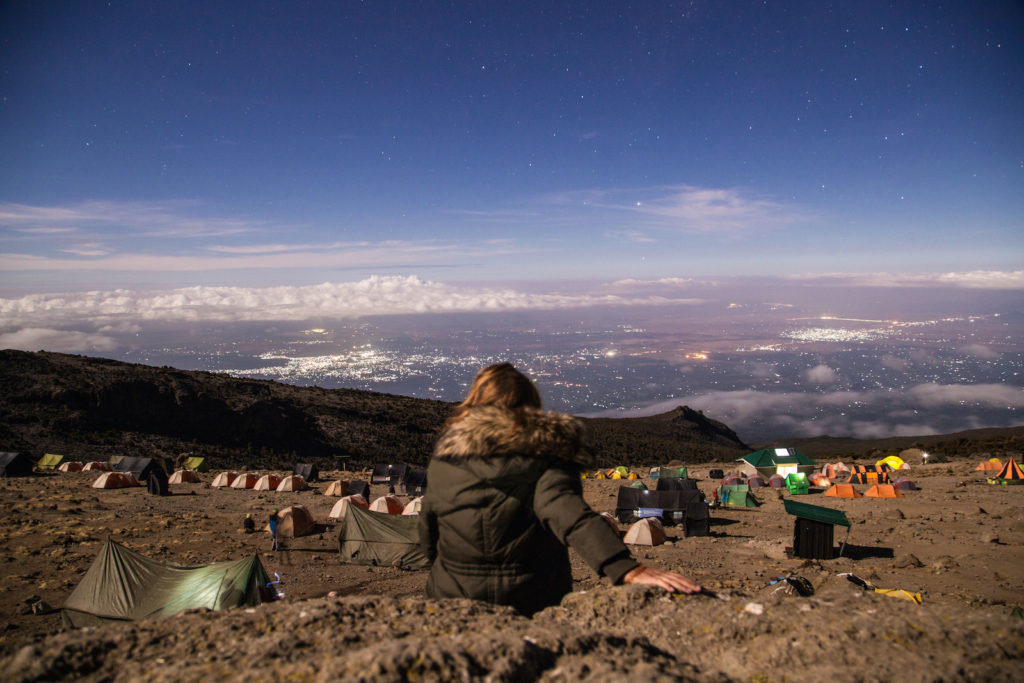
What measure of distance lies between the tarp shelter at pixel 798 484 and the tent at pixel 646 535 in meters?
15.2

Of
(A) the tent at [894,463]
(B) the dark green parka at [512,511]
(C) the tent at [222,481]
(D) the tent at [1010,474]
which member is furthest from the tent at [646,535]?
(A) the tent at [894,463]

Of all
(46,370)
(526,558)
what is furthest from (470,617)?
(46,370)

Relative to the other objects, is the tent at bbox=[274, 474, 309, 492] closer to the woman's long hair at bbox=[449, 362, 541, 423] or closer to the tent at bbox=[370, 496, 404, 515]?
the tent at bbox=[370, 496, 404, 515]

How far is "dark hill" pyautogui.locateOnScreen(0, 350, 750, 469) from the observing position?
1678 inches

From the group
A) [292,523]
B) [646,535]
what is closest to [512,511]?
[646,535]

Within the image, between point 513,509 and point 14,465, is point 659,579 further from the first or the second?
point 14,465

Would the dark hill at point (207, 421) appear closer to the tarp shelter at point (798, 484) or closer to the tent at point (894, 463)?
the tent at point (894, 463)

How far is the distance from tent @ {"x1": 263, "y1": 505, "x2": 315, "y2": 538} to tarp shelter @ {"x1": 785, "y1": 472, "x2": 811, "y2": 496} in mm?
25973

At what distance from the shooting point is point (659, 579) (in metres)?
2.67

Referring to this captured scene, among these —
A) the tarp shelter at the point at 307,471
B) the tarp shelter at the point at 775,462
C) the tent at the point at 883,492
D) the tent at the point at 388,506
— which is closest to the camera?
the tent at the point at 388,506

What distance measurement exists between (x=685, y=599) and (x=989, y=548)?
18678 millimetres

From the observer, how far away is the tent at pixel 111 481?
26438 millimetres

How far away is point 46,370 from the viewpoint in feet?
169

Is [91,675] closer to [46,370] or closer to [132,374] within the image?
[132,374]
